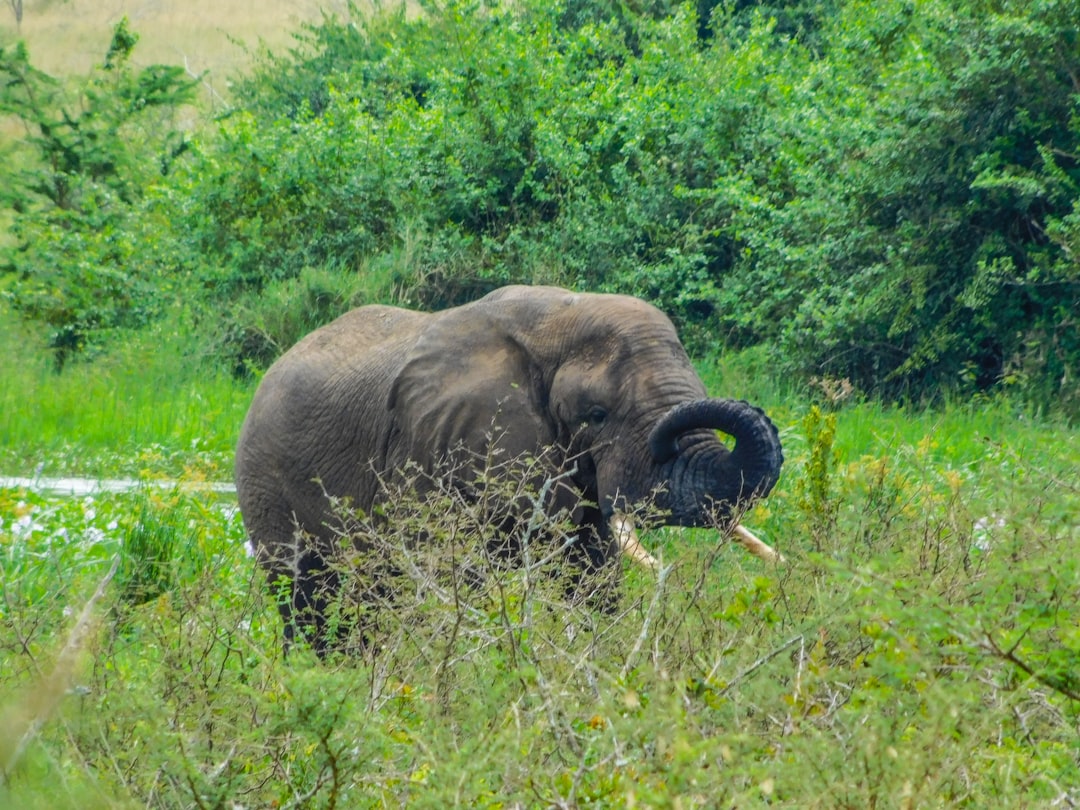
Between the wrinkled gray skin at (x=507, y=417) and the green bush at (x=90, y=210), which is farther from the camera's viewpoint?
the green bush at (x=90, y=210)

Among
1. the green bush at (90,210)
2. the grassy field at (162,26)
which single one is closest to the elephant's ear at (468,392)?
the green bush at (90,210)

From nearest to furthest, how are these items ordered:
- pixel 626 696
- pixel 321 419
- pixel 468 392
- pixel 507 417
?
pixel 626 696, pixel 507 417, pixel 468 392, pixel 321 419

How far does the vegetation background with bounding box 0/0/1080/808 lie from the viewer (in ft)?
10.8

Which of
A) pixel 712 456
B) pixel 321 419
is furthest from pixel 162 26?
pixel 712 456

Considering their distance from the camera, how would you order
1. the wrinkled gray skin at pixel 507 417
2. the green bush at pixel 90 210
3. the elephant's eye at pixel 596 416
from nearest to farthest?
the wrinkled gray skin at pixel 507 417 < the elephant's eye at pixel 596 416 < the green bush at pixel 90 210

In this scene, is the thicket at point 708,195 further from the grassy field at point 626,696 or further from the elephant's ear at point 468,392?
the grassy field at point 626,696

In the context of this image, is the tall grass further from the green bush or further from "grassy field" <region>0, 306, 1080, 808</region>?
"grassy field" <region>0, 306, 1080, 808</region>

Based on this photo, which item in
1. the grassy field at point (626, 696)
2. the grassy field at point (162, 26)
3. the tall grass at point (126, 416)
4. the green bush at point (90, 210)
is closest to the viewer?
the grassy field at point (626, 696)

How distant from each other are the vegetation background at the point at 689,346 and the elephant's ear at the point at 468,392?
36.0 inches

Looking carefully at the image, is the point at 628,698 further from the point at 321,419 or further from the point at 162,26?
the point at 162,26

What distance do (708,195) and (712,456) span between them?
408 inches

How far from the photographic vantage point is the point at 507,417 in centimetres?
682

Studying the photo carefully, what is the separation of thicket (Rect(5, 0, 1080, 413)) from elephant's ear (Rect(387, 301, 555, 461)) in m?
6.68

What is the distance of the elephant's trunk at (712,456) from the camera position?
6.19 m
